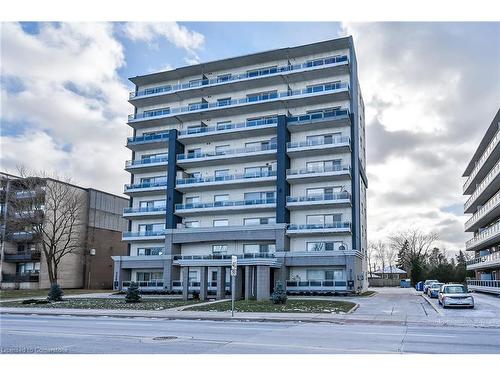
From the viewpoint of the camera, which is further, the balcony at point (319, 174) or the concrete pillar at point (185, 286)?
the balcony at point (319, 174)

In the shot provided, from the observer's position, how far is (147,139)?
58.6 metres

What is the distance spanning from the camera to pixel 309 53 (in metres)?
54.0

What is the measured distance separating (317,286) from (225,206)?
12808 millimetres

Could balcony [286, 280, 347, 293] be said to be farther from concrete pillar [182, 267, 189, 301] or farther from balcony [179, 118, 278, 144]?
balcony [179, 118, 278, 144]

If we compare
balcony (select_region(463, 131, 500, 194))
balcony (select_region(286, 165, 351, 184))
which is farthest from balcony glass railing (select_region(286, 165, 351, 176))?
balcony (select_region(463, 131, 500, 194))

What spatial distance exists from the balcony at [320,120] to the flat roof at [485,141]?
14588 millimetres

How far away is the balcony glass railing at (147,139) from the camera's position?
57.4 metres

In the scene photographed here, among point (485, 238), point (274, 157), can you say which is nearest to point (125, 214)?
point (274, 157)

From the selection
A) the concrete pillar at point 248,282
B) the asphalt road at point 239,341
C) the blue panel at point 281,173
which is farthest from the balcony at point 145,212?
the asphalt road at point 239,341

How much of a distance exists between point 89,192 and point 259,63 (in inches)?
1214

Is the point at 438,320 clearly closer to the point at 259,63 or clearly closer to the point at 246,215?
the point at 246,215

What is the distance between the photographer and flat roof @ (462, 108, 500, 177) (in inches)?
1964

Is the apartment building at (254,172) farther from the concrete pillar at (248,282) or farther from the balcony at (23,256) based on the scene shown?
the balcony at (23,256)

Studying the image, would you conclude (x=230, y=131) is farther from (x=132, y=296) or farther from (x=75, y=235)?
(x=75, y=235)
